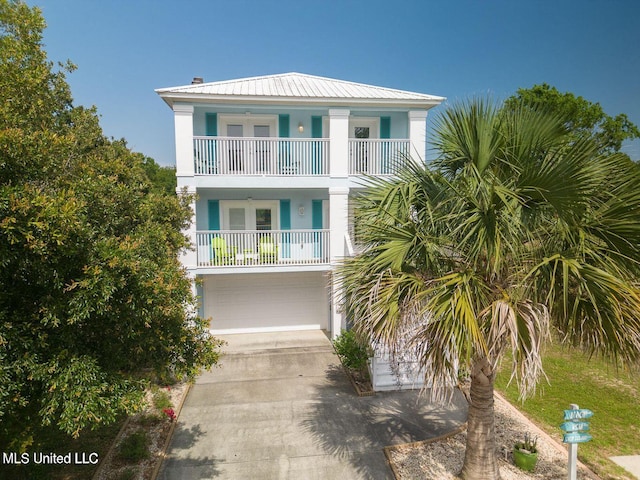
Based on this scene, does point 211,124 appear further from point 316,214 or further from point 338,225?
point 338,225

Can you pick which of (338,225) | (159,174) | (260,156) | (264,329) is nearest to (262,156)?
(260,156)

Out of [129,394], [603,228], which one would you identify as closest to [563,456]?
[603,228]

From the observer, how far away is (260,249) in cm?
1188

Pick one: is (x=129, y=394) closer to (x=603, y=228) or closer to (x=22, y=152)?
(x=22, y=152)

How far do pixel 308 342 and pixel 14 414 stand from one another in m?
9.76

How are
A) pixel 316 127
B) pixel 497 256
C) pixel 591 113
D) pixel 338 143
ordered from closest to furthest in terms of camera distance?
1. pixel 497 256
2. pixel 338 143
3. pixel 316 127
4. pixel 591 113

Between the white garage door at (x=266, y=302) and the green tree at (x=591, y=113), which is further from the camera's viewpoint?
the green tree at (x=591, y=113)

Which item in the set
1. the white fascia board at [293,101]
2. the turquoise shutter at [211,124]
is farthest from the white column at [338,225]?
the turquoise shutter at [211,124]

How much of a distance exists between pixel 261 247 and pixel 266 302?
2.78m

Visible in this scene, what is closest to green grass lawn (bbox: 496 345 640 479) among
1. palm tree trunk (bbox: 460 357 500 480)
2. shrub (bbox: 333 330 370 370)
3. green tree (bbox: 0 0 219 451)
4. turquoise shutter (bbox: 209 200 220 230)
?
palm tree trunk (bbox: 460 357 500 480)

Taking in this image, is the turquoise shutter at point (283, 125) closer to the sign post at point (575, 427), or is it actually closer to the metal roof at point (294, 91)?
the metal roof at point (294, 91)

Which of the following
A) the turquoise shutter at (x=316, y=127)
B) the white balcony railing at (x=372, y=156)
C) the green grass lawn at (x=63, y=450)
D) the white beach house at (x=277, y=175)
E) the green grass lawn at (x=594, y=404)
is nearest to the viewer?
the green grass lawn at (x=63, y=450)

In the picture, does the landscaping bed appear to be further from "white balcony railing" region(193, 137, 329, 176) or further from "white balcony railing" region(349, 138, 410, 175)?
"white balcony railing" region(349, 138, 410, 175)

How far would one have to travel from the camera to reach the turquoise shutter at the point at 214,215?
12.9 meters
